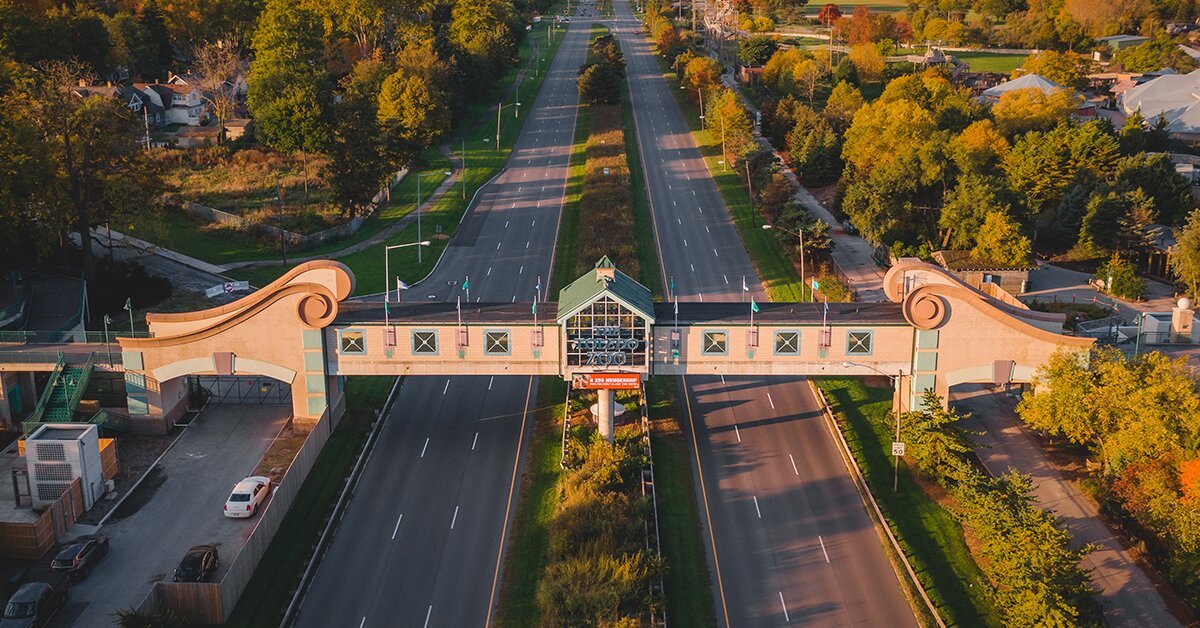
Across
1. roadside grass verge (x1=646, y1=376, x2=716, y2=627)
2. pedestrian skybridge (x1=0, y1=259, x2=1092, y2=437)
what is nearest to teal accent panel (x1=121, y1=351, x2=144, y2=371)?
pedestrian skybridge (x1=0, y1=259, x2=1092, y2=437)

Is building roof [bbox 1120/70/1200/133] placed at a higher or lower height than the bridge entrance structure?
higher

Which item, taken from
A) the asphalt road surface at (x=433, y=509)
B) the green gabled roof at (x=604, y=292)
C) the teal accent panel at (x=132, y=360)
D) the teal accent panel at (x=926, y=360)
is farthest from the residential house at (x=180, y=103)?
the teal accent panel at (x=926, y=360)

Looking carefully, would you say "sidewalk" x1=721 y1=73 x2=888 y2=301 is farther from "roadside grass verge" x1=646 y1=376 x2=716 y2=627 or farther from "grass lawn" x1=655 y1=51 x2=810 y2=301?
"roadside grass verge" x1=646 y1=376 x2=716 y2=627

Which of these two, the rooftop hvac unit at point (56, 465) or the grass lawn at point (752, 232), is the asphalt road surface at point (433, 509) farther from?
the grass lawn at point (752, 232)

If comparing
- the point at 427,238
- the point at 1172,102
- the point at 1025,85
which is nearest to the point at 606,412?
the point at 427,238

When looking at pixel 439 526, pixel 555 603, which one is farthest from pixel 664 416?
pixel 555 603

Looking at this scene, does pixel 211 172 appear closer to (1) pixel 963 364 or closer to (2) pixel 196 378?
(2) pixel 196 378
